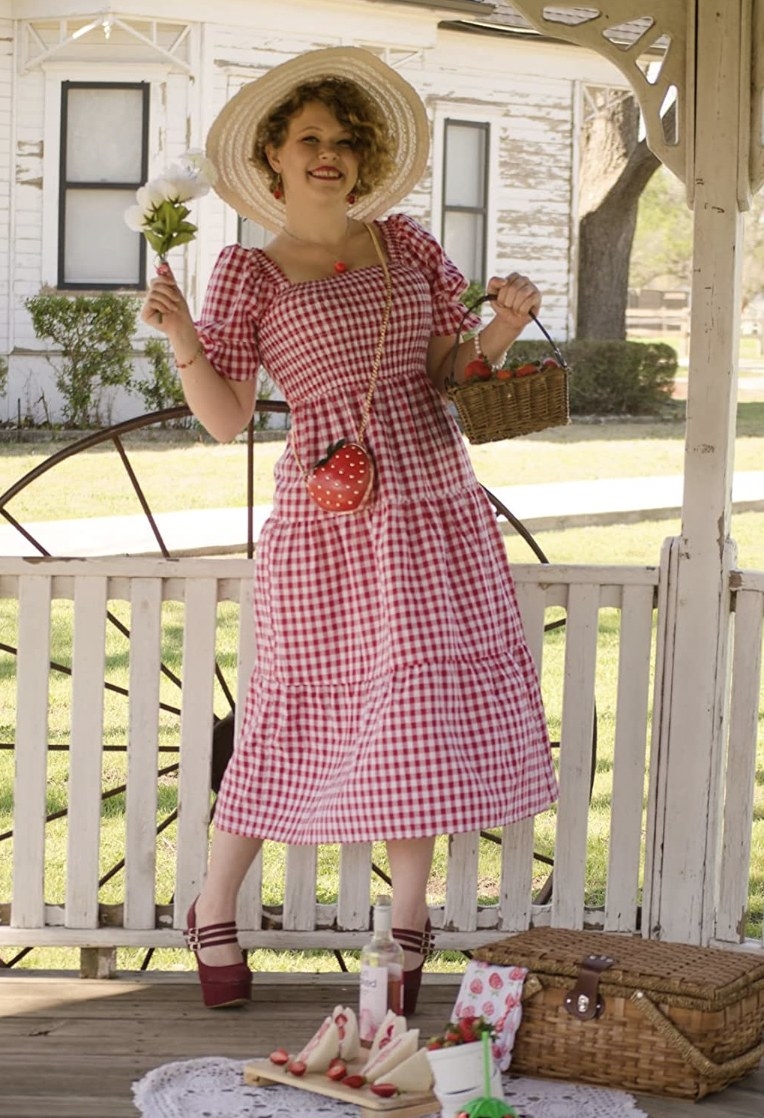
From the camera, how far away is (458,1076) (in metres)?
2.63

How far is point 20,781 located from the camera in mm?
3459

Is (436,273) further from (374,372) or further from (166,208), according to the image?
(166,208)

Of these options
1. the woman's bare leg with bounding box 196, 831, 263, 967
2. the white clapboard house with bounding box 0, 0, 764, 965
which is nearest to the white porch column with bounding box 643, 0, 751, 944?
the white clapboard house with bounding box 0, 0, 764, 965

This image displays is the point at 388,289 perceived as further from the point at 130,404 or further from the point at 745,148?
the point at 130,404

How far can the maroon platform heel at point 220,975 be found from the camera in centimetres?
330

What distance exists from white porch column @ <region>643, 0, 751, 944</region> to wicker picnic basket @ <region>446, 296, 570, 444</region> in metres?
0.34

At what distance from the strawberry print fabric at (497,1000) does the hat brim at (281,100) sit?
1515mm

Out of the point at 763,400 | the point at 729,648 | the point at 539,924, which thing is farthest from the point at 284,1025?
the point at 763,400

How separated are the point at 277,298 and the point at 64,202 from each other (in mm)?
9396

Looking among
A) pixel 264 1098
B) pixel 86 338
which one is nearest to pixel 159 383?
pixel 86 338

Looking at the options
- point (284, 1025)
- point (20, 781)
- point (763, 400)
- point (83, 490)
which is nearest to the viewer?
point (284, 1025)

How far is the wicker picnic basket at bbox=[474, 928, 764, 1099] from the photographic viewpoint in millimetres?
2912

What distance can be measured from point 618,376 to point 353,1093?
40.8 ft

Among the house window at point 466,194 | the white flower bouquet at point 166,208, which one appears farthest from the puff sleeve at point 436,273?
the house window at point 466,194
